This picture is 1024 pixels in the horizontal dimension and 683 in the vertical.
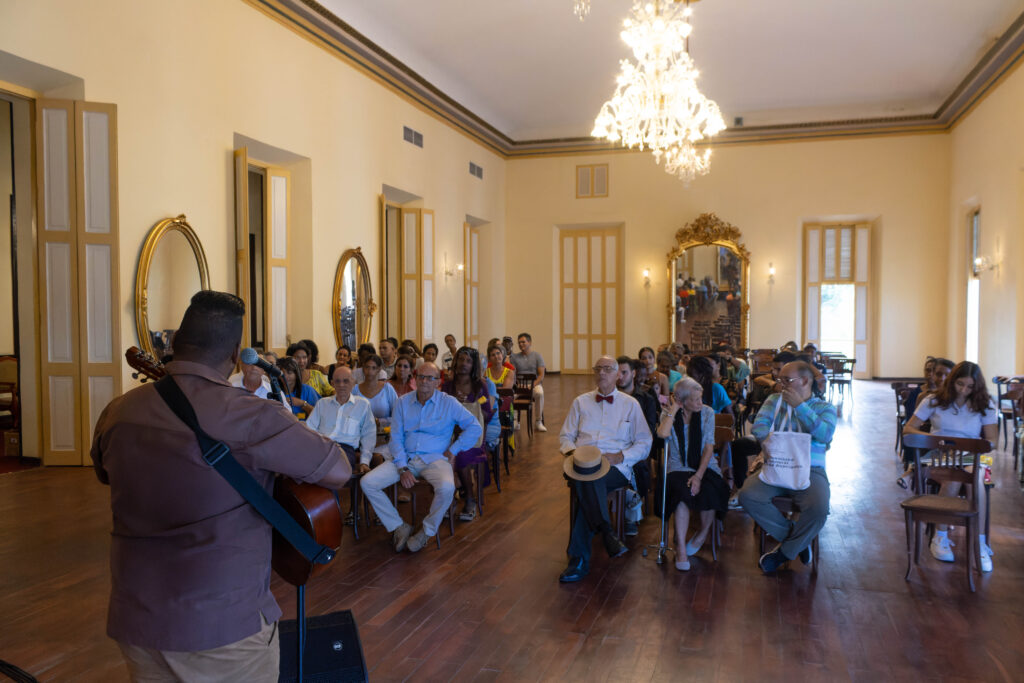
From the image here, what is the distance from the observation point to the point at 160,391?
1.82 metres

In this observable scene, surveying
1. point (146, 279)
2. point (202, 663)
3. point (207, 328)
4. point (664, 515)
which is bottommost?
point (664, 515)

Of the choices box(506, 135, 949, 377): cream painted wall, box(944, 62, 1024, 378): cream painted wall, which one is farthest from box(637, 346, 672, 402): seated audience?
box(506, 135, 949, 377): cream painted wall

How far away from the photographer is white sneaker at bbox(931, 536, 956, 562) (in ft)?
15.8

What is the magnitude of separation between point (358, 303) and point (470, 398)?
19.7 feet

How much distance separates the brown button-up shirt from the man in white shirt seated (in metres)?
3.80

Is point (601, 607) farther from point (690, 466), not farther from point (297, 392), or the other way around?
point (297, 392)

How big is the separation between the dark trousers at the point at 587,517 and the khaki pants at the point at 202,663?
9.70 ft

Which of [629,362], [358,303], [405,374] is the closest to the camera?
[629,362]

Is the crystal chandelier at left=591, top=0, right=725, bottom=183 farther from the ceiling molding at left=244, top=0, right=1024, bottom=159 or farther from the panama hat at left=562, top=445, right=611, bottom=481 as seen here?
the panama hat at left=562, top=445, right=611, bottom=481

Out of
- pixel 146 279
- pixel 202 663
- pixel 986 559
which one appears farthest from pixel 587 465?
pixel 146 279

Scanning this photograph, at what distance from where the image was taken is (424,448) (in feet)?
18.0

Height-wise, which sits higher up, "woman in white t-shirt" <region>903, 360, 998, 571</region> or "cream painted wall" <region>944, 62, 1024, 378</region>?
"cream painted wall" <region>944, 62, 1024, 378</region>

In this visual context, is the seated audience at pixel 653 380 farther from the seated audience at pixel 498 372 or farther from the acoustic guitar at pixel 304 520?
the acoustic guitar at pixel 304 520

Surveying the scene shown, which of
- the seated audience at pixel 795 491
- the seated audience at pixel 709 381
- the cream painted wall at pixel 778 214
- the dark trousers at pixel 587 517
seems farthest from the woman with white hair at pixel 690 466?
the cream painted wall at pixel 778 214
